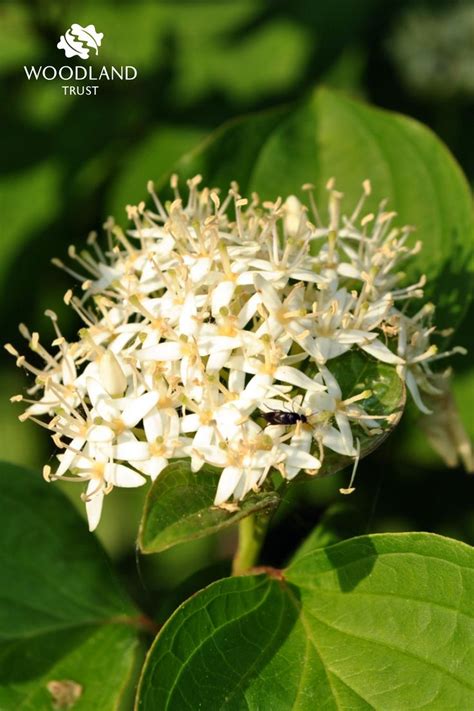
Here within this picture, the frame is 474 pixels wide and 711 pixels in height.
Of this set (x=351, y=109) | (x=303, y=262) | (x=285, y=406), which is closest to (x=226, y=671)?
(x=285, y=406)

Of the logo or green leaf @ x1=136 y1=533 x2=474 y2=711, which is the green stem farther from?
the logo

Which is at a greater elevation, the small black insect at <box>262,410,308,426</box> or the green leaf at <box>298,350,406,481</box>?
the small black insect at <box>262,410,308,426</box>

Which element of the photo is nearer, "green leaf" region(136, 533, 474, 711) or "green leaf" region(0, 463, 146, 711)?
"green leaf" region(136, 533, 474, 711)

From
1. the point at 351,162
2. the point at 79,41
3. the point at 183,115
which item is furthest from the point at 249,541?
the point at 79,41

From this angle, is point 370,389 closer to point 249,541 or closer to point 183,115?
point 249,541

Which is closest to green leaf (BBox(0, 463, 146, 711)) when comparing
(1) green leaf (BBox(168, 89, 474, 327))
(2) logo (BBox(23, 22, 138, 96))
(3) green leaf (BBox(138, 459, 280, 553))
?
(3) green leaf (BBox(138, 459, 280, 553))

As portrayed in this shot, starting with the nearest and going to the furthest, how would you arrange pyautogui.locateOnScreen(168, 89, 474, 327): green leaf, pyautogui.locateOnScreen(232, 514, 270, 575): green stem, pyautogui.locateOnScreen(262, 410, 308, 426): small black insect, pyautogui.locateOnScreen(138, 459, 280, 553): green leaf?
pyautogui.locateOnScreen(138, 459, 280, 553): green leaf < pyautogui.locateOnScreen(262, 410, 308, 426): small black insect < pyautogui.locateOnScreen(232, 514, 270, 575): green stem < pyautogui.locateOnScreen(168, 89, 474, 327): green leaf
